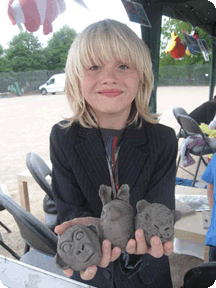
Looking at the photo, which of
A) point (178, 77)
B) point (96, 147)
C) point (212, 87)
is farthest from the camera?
point (178, 77)

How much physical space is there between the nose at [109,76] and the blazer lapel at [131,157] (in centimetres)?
25

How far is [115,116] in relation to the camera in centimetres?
109

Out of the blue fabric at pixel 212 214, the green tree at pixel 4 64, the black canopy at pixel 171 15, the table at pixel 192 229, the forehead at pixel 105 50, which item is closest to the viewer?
the forehead at pixel 105 50

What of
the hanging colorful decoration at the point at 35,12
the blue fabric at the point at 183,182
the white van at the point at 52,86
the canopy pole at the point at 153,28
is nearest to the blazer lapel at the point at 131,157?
the hanging colorful decoration at the point at 35,12

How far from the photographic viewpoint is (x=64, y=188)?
1080 millimetres

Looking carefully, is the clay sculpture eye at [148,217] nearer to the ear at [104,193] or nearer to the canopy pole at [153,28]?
the ear at [104,193]

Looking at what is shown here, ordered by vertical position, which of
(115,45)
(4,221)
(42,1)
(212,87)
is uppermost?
(42,1)

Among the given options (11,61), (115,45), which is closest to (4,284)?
(115,45)

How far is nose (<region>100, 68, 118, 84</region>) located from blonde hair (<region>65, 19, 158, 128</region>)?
0.04m

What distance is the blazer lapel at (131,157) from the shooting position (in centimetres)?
105

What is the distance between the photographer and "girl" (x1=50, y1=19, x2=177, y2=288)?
0.95 m

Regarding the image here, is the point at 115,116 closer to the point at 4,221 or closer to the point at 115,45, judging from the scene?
the point at 115,45

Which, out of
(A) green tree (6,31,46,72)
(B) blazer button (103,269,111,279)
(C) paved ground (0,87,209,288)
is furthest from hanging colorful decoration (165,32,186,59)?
(A) green tree (6,31,46,72)

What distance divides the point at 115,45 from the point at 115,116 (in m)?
0.27
